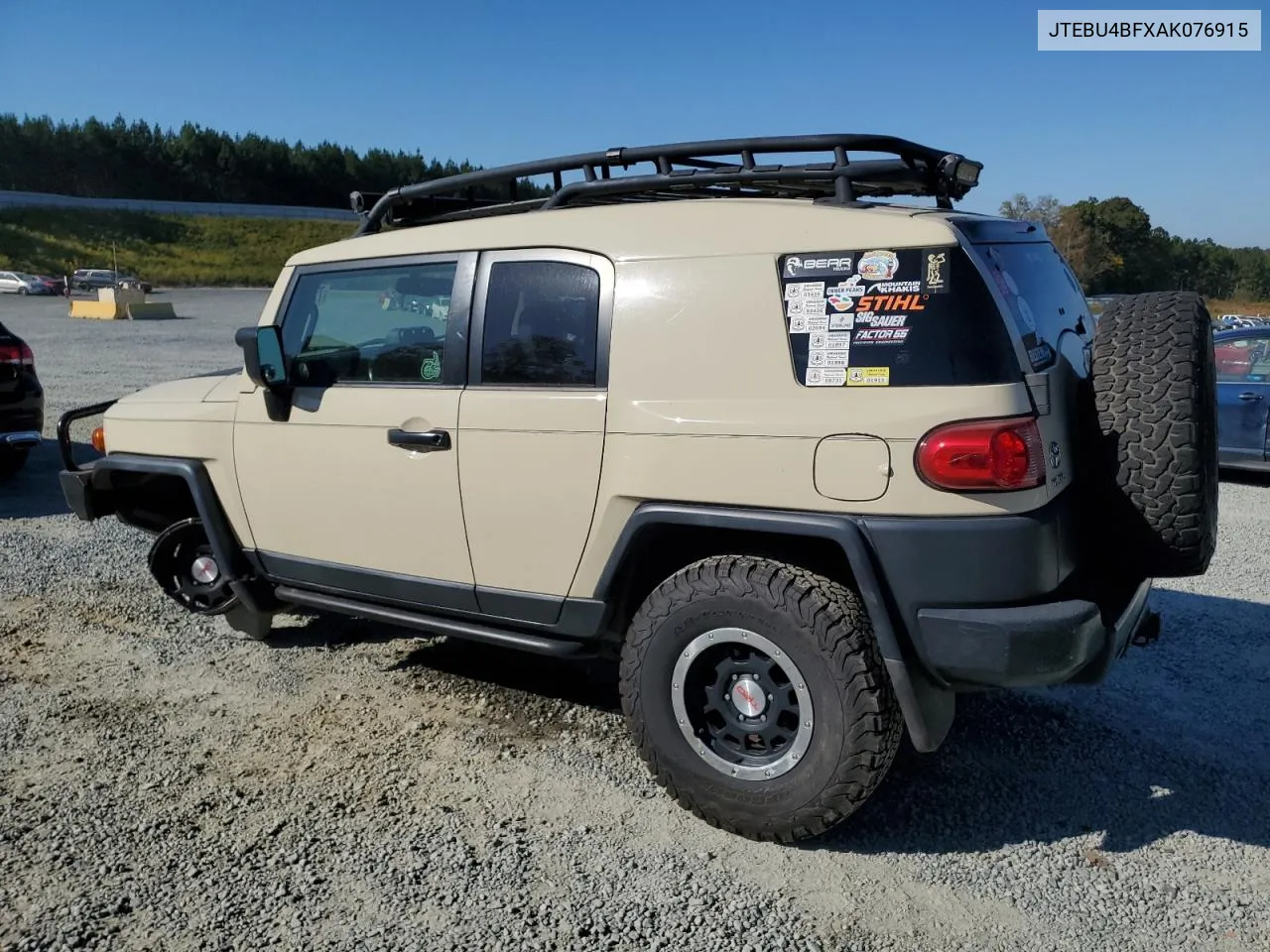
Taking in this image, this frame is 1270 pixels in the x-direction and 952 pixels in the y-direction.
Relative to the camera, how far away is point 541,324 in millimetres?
3623

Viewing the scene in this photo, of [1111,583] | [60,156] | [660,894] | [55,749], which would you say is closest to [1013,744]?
[1111,583]

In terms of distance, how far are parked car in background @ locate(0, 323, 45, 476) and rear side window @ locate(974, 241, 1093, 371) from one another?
7472mm

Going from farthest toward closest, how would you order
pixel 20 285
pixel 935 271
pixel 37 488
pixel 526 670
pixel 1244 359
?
pixel 20 285, pixel 1244 359, pixel 37 488, pixel 526 670, pixel 935 271

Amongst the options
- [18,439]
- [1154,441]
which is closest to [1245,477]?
[1154,441]

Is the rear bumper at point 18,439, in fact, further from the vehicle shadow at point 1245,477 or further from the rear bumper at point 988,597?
the vehicle shadow at point 1245,477

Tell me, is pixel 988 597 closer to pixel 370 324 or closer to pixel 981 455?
pixel 981 455

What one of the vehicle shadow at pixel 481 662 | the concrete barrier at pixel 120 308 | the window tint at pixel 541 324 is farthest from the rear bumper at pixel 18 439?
the concrete barrier at pixel 120 308

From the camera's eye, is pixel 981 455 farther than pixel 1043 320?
No

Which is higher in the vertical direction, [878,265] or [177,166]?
[177,166]

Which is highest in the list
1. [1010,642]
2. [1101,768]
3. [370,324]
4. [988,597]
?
[370,324]

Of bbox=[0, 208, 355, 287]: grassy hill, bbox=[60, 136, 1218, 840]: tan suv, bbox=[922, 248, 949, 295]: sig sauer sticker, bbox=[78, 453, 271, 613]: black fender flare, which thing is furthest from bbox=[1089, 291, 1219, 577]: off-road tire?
bbox=[0, 208, 355, 287]: grassy hill

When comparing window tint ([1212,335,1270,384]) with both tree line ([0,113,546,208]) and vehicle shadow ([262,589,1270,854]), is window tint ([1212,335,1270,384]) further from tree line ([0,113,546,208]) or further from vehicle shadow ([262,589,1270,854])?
tree line ([0,113,546,208])

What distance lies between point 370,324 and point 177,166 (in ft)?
329

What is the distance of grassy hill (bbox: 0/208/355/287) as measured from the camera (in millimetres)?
58925
